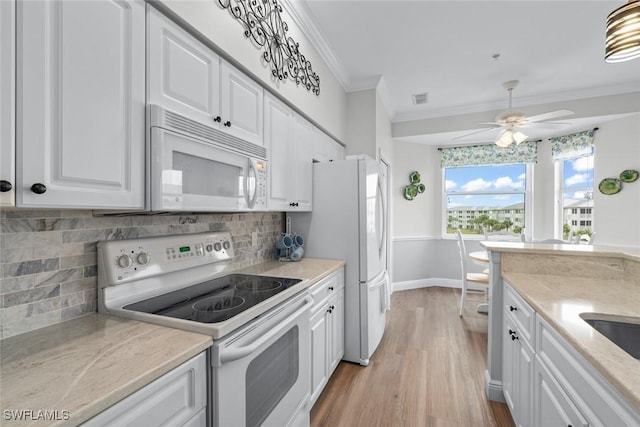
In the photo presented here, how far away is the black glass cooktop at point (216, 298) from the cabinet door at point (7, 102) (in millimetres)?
641

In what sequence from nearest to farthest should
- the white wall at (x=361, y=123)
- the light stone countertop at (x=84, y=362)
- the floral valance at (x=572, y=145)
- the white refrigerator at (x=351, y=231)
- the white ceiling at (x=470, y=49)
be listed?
the light stone countertop at (x=84, y=362)
the white ceiling at (x=470, y=49)
the white refrigerator at (x=351, y=231)
the white wall at (x=361, y=123)
the floral valance at (x=572, y=145)

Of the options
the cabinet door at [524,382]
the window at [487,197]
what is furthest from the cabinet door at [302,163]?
the window at [487,197]

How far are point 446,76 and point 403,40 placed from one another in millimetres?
966

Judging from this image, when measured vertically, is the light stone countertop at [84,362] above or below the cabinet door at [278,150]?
below

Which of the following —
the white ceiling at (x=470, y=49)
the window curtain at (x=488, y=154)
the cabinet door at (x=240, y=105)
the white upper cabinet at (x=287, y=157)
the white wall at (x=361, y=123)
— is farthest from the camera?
the window curtain at (x=488, y=154)

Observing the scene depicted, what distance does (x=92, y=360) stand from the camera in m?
0.80

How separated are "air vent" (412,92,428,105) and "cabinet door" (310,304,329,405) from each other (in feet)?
10.3

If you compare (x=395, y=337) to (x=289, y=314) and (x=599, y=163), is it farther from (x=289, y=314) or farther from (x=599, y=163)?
(x=599, y=163)

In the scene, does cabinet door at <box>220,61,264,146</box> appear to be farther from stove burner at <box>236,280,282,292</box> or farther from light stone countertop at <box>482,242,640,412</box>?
light stone countertop at <box>482,242,640,412</box>

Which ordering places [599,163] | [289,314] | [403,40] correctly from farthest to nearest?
[599,163] → [403,40] → [289,314]

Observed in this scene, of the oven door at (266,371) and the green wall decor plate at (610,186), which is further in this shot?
the green wall decor plate at (610,186)

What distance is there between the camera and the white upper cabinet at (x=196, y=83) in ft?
3.73

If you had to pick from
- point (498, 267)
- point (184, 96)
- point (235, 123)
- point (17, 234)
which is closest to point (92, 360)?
point (17, 234)

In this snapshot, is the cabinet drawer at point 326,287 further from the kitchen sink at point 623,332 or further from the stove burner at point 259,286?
the kitchen sink at point 623,332
